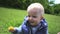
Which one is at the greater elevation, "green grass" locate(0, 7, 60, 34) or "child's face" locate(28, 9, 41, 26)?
"child's face" locate(28, 9, 41, 26)

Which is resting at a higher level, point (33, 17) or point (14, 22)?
point (33, 17)

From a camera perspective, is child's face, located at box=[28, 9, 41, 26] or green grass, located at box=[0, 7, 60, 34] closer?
child's face, located at box=[28, 9, 41, 26]

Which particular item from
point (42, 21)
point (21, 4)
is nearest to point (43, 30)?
point (42, 21)

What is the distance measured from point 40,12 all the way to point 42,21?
0.40 ft

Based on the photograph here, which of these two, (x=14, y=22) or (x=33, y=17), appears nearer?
(x=33, y=17)

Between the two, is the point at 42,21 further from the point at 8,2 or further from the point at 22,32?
the point at 8,2

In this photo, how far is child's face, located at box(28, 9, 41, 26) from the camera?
7.11 feet

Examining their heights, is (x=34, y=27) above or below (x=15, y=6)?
above

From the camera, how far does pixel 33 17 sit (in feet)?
7.17

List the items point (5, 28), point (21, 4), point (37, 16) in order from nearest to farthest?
point (37, 16) < point (5, 28) < point (21, 4)

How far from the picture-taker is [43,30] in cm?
229

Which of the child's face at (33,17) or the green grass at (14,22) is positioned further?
the green grass at (14,22)

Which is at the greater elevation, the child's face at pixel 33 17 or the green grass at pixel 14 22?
the child's face at pixel 33 17

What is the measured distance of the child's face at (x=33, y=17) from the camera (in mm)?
2168
